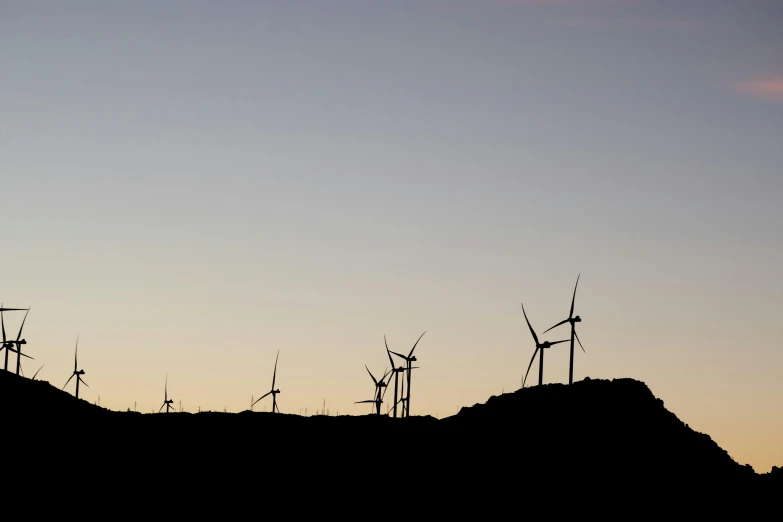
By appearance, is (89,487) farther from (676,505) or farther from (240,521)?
(676,505)

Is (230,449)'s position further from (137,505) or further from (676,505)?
(676,505)

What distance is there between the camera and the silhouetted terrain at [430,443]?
137125mm

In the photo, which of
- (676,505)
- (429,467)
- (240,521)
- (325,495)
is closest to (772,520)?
(676,505)

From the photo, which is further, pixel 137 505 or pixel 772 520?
pixel 772 520

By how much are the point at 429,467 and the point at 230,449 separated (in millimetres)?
22965

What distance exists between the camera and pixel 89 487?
13100 cm

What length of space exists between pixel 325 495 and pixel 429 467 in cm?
1220

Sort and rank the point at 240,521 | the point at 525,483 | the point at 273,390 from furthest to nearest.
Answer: the point at 273,390 < the point at 525,483 < the point at 240,521

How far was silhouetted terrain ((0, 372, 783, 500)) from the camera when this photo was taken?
450 feet

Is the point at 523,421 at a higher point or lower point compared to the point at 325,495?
higher

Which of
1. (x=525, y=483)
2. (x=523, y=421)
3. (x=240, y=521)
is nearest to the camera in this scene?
(x=240, y=521)

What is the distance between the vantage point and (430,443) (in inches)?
5655

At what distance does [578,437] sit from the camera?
142500 millimetres

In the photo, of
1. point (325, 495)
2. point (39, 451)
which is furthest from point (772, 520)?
point (39, 451)
